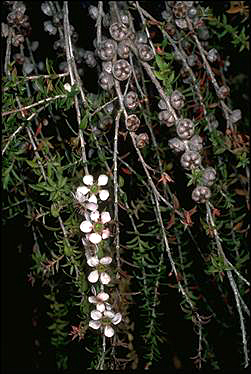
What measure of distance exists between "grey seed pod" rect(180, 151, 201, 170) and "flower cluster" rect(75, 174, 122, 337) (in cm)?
10

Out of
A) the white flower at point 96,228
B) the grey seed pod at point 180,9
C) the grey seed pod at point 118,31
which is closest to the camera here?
the white flower at point 96,228

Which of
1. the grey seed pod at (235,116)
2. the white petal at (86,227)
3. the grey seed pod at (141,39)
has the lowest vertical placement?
the grey seed pod at (235,116)

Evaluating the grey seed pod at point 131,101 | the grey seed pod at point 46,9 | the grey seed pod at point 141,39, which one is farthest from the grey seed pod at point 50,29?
the grey seed pod at point 131,101

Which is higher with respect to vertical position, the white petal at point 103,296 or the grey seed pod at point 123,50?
the grey seed pod at point 123,50

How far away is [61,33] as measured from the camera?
0.88 metres

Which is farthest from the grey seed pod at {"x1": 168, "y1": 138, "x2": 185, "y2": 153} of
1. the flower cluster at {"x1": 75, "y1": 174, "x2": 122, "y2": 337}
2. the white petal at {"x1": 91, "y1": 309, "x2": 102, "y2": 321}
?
the white petal at {"x1": 91, "y1": 309, "x2": 102, "y2": 321}

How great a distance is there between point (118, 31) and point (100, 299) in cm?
31

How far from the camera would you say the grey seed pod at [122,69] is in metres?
0.72

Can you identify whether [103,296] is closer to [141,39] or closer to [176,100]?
[176,100]

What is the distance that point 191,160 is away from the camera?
0.71 meters

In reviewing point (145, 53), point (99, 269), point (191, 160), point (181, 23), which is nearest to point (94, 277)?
point (99, 269)

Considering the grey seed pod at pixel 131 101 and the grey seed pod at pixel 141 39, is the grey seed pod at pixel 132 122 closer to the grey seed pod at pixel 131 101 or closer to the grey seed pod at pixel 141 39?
the grey seed pod at pixel 131 101

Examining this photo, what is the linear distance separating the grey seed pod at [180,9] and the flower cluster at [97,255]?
0.31 m

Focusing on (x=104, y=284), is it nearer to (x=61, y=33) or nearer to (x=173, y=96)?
(x=173, y=96)
